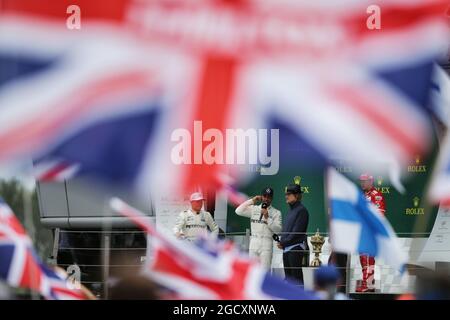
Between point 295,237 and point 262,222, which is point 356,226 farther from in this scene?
point 262,222

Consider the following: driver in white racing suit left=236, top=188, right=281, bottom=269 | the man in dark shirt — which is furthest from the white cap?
the man in dark shirt

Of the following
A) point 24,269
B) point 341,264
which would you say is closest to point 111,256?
point 24,269

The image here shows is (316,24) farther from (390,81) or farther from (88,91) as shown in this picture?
(88,91)

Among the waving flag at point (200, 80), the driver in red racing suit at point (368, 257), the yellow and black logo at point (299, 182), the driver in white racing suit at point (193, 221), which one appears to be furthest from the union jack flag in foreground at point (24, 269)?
the driver in red racing suit at point (368, 257)

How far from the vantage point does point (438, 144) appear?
20.0 ft

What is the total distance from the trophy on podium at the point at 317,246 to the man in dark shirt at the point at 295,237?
0.05 metres

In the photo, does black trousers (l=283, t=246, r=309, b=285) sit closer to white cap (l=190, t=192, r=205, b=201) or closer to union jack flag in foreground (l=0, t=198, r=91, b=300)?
white cap (l=190, t=192, r=205, b=201)

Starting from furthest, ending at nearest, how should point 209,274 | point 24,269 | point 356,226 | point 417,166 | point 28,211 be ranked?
point 28,211 < point 417,166 < point 24,269 < point 356,226 < point 209,274

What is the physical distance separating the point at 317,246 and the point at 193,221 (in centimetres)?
77

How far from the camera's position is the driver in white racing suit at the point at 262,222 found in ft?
21.0

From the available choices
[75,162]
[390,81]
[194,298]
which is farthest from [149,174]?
[390,81]

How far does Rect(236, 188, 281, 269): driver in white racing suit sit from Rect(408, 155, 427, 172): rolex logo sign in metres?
0.82

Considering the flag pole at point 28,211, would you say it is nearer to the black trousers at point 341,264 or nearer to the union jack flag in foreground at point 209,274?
the union jack flag in foreground at point 209,274

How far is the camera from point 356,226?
17.5 ft
